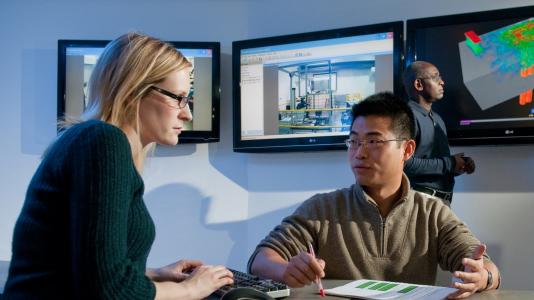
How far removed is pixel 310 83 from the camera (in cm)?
272

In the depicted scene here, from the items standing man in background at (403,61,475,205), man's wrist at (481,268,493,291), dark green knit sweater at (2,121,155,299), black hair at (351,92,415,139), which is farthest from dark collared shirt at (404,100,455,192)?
dark green knit sweater at (2,121,155,299)

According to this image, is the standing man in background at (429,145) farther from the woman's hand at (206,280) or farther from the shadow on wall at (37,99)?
the shadow on wall at (37,99)

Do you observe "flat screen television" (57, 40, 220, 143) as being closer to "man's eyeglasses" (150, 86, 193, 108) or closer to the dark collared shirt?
the dark collared shirt

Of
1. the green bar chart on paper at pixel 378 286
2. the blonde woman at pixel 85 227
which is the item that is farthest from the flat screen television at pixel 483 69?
the blonde woman at pixel 85 227

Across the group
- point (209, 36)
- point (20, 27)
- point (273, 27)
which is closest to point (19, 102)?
point (20, 27)

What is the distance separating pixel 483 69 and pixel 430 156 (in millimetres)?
484

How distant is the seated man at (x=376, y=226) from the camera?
159 cm

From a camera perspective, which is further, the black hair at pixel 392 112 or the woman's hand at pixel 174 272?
the black hair at pixel 392 112

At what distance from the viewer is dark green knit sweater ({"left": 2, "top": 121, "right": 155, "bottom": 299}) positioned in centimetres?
90

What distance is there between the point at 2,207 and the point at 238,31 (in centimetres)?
180

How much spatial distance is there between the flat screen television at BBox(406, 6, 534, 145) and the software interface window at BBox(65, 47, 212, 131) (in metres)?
1.14

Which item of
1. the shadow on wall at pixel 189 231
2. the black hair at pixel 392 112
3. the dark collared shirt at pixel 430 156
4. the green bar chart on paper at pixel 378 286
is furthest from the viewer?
the shadow on wall at pixel 189 231

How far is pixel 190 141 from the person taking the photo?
117 inches

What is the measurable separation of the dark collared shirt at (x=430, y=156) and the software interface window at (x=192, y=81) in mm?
1184
